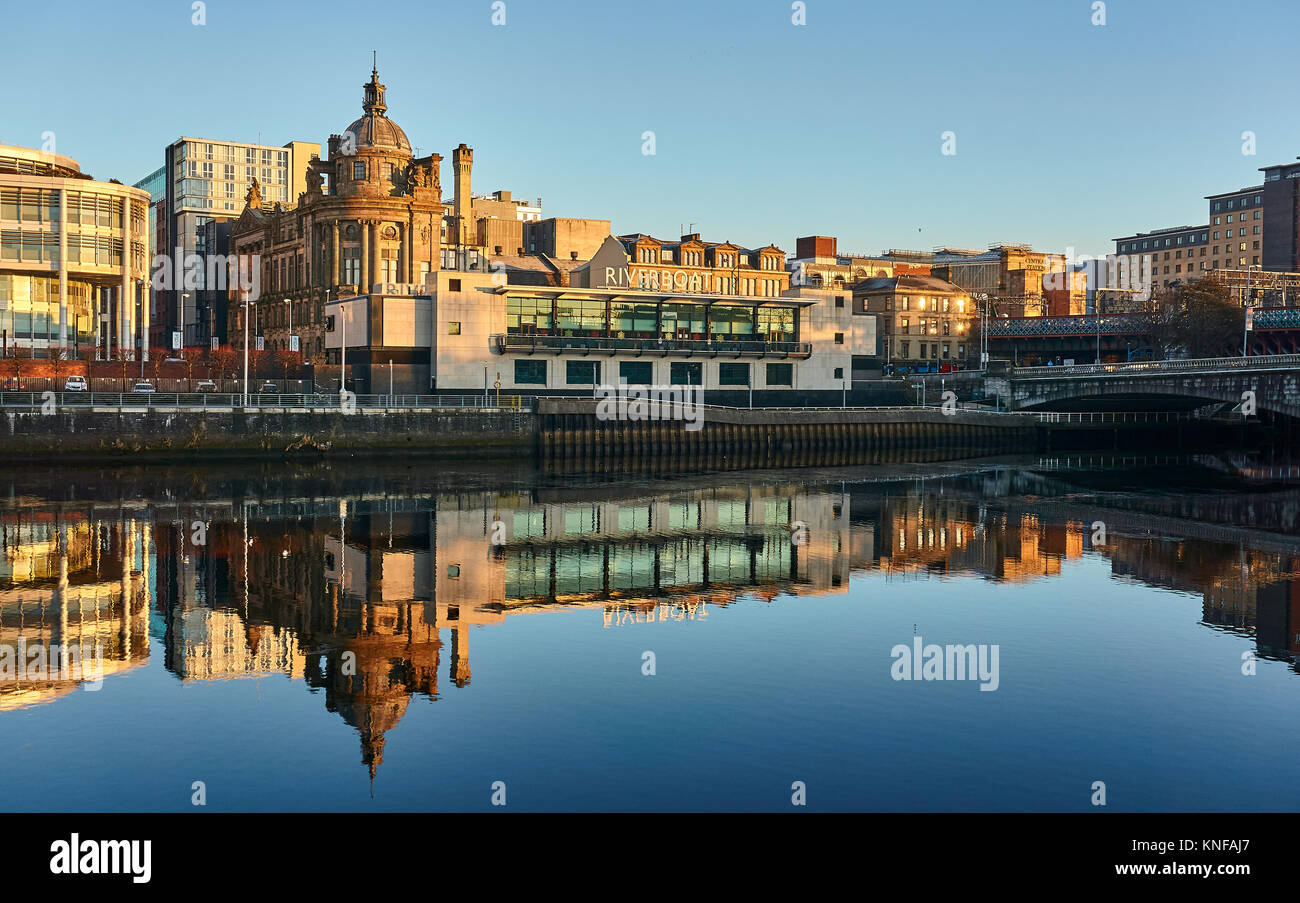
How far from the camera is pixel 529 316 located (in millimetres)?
89625

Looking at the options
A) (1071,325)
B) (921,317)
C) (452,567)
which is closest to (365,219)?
(921,317)

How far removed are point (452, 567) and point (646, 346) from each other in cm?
5522

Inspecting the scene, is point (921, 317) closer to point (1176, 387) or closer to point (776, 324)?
point (776, 324)

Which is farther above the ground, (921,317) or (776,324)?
(921,317)

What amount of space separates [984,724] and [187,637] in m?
18.5

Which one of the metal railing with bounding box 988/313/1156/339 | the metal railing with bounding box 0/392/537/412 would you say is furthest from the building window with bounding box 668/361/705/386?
the metal railing with bounding box 988/313/1156/339

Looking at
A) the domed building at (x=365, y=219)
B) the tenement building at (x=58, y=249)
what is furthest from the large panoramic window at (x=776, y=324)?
the tenement building at (x=58, y=249)

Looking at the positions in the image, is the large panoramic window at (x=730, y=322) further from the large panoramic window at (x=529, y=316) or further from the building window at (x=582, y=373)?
the large panoramic window at (x=529, y=316)

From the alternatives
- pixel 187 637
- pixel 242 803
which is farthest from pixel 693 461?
pixel 242 803

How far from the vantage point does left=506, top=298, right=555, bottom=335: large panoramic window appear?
292ft

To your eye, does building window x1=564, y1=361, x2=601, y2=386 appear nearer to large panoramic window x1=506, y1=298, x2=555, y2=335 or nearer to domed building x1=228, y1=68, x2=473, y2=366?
large panoramic window x1=506, y1=298, x2=555, y2=335

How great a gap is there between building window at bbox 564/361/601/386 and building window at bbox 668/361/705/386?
6.29 m

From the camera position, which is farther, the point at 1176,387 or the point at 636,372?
the point at 1176,387
